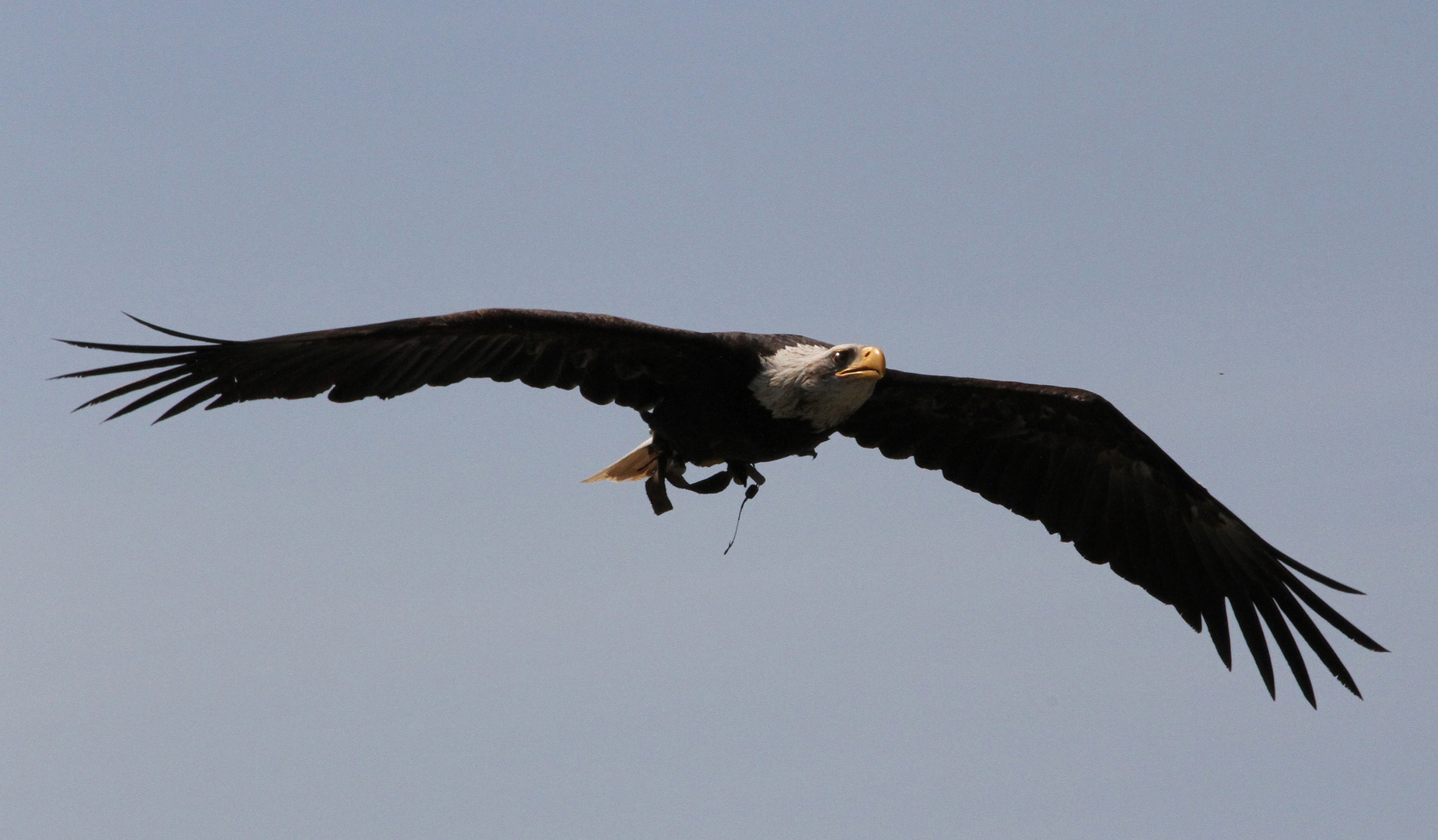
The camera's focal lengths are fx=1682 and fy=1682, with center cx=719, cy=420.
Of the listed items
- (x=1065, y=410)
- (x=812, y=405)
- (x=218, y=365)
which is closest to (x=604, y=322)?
(x=812, y=405)

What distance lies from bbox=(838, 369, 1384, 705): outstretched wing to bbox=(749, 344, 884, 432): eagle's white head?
1.37 m

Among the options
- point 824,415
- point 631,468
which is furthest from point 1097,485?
point 631,468

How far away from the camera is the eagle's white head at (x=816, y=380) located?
954 cm

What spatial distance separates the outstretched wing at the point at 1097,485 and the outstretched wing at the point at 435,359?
5.88ft

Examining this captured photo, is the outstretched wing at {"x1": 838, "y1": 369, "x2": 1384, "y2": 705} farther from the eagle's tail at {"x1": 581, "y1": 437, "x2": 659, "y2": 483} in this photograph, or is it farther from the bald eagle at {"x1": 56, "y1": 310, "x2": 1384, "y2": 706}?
the eagle's tail at {"x1": 581, "y1": 437, "x2": 659, "y2": 483}

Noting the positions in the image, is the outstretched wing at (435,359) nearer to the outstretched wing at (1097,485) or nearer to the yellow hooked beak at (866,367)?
the yellow hooked beak at (866,367)

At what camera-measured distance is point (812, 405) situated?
9.64m

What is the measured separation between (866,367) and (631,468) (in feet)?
7.70

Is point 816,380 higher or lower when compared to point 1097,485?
higher

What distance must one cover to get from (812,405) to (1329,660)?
3854mm

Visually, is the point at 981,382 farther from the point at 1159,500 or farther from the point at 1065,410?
the point at 1159,500

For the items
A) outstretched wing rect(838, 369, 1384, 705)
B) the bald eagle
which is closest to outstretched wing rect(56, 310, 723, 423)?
the bald eagle

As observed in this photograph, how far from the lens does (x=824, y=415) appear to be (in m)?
9.71

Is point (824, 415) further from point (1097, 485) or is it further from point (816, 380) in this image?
point (1097, 485)
